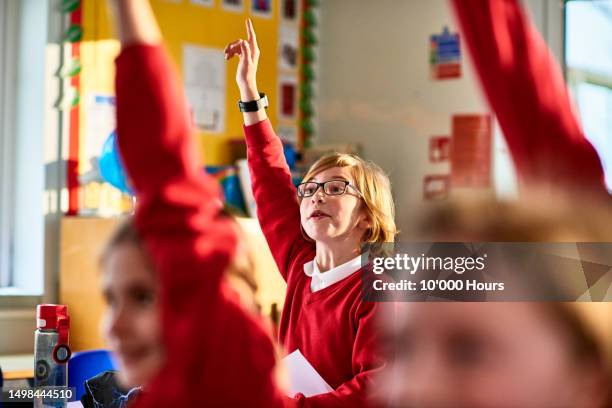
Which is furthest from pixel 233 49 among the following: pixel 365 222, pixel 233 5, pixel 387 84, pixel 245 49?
pixel 387 84

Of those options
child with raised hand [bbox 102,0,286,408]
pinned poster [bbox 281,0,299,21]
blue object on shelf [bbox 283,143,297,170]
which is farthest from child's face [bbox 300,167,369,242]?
pinned poster [bbox 281,0,299,21]

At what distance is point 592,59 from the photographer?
2.49 meters

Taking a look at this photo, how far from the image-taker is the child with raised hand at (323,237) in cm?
106

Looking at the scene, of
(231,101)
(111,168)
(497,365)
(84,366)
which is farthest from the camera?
(231,101)

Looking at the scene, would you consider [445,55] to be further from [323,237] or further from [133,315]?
[133,315]

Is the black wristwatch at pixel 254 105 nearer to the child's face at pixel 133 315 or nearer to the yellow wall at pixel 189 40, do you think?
the child's face at pixel 133 315

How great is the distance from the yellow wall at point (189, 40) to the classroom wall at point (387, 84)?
0.95 ft

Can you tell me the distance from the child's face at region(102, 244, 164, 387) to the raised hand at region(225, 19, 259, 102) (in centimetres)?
36

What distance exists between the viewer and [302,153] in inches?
128

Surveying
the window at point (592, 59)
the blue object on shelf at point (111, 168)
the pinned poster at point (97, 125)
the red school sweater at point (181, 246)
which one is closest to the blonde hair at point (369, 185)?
the red school sweater at point (181, 246)

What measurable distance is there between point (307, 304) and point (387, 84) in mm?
2193

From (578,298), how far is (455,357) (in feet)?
0.19

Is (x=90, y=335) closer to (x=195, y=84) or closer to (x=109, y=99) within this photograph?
(x=109, y=99)

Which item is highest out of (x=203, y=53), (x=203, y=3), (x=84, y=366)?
(x=203, y=3)
